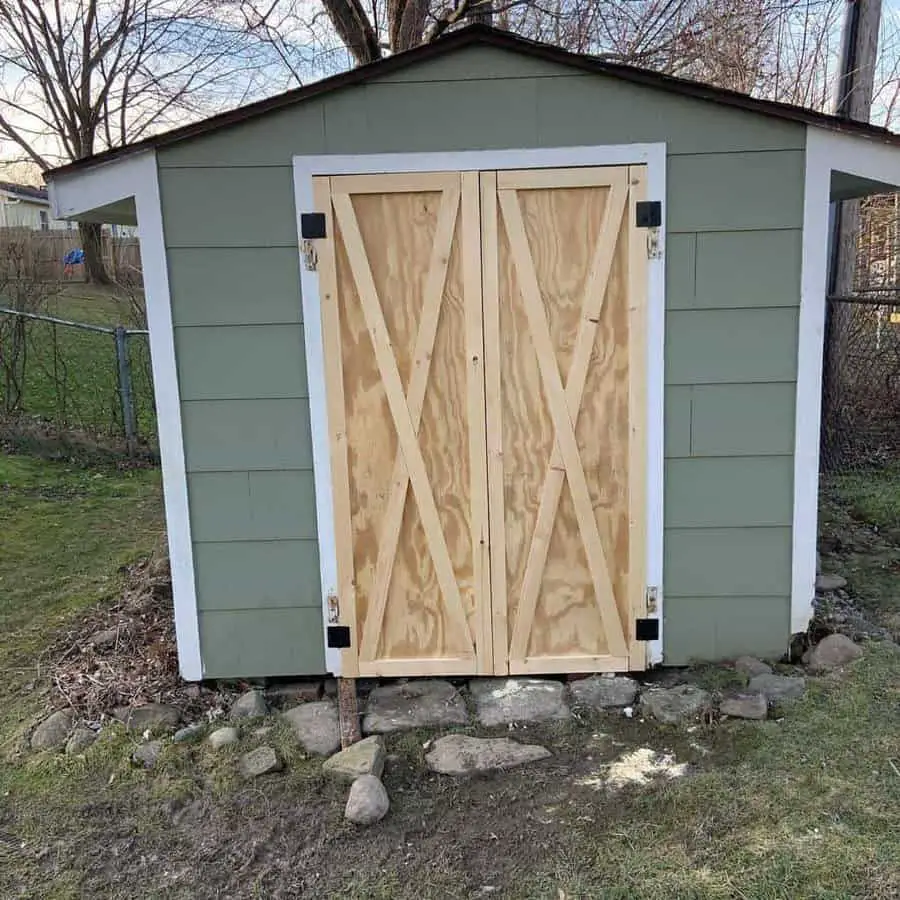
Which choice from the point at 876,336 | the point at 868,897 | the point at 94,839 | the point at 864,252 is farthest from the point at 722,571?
the point at 864,252

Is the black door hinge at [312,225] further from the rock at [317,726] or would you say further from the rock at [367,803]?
the rock at [367,803]

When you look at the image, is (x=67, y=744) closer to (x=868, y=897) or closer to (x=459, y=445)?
(x=459, y=445)

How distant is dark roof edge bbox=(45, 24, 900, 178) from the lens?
299 centimetres

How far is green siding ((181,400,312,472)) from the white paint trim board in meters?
1.94

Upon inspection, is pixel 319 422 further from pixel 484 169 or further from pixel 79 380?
pixel 79 380

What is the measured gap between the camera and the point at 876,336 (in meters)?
7.43

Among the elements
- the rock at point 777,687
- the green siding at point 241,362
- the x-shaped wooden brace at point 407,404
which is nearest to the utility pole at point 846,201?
the rock at point 777,687

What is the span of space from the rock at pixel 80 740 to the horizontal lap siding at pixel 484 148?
522 mm

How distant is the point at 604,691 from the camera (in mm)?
3328

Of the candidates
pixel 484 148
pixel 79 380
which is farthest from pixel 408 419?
pixel 79 380

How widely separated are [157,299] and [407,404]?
3.38 ft

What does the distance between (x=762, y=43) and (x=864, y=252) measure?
2.56m

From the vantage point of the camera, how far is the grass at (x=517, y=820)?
230cm

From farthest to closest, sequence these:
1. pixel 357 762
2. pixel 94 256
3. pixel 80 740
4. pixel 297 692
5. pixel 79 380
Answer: pixel 94 256
pixel 79 380
pixel 297 692
pixel 80 740
pixel 357 762
